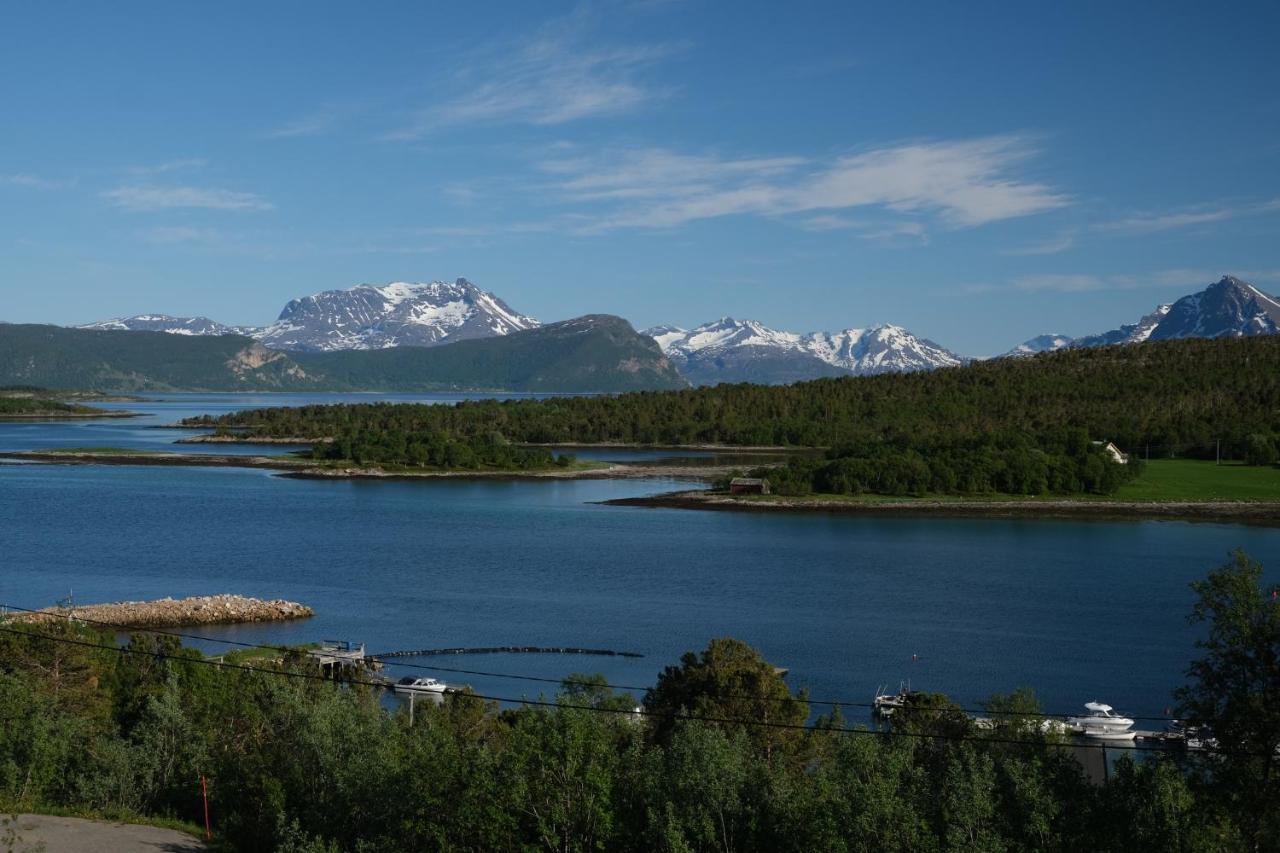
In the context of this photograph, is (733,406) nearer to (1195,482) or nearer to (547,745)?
(1195,482)

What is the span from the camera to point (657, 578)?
3562cm

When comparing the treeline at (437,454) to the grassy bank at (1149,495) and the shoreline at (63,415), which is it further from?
the shoreline at (63,415)

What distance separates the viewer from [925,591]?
3412 cm

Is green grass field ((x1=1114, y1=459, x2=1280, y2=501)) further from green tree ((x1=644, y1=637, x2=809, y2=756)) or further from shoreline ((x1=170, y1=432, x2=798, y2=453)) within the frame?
green tree ((x1=644, y1=637, x2=809, y2=756))

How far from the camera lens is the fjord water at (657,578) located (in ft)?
82.5

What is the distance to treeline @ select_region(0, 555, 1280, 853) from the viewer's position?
10.4m

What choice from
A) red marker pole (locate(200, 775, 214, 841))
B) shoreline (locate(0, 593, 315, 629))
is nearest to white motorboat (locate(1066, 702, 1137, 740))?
→ red marker pole (locate(200, 775, 214, 841))

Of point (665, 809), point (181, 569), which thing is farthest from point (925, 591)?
point (665, 809)

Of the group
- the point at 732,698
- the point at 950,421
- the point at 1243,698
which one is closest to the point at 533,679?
the point at 732,698

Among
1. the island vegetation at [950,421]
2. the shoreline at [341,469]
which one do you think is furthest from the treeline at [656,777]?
the shoreline at [341,469]

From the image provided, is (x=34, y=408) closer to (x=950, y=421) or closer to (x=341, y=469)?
(x=341, y=469)

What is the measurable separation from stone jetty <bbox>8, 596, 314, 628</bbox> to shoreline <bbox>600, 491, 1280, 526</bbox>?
27.3 metres

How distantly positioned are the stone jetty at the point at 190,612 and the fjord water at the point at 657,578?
2.95ft

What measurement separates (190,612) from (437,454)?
1918 inches
